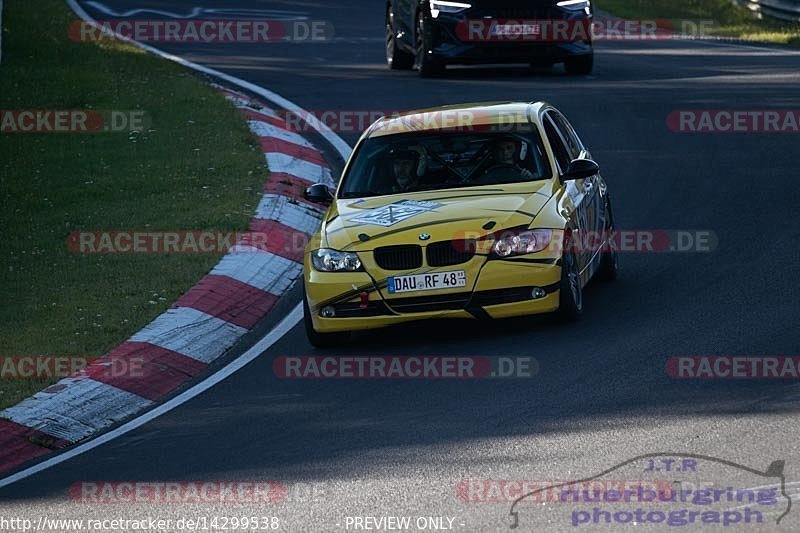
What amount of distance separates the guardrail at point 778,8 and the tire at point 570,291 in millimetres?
20189

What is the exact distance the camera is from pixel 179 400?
29.9ft

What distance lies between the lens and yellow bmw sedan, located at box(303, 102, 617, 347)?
375 inches

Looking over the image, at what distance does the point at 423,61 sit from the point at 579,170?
11565 mm

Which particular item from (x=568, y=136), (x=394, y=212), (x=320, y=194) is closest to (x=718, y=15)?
(x=568, y=136)

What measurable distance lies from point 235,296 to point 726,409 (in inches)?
190

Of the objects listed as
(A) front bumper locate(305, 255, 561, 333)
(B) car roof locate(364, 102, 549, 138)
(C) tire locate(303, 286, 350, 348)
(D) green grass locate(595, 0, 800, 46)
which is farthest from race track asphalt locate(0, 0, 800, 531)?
(D) green grass locate(595, 0, 800, 46)

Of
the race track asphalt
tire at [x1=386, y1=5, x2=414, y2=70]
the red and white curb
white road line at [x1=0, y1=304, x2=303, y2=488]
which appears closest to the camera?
the race track asphalt

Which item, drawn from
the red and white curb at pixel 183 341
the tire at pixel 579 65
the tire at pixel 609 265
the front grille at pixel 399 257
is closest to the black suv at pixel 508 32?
the tire at pixel 579 65

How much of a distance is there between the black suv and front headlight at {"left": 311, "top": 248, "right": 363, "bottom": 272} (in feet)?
37.2

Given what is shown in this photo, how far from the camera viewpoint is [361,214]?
10.2 metres

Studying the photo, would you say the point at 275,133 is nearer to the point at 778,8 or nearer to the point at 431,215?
the point at 431,215

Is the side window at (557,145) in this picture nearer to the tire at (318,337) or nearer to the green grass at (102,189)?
the tire at (318,337)

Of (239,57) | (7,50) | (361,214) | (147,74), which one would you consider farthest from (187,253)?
(239,57)

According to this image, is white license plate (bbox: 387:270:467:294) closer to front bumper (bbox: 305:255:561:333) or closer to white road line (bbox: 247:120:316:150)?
front bumper (bbox: 305:255:561:333)
